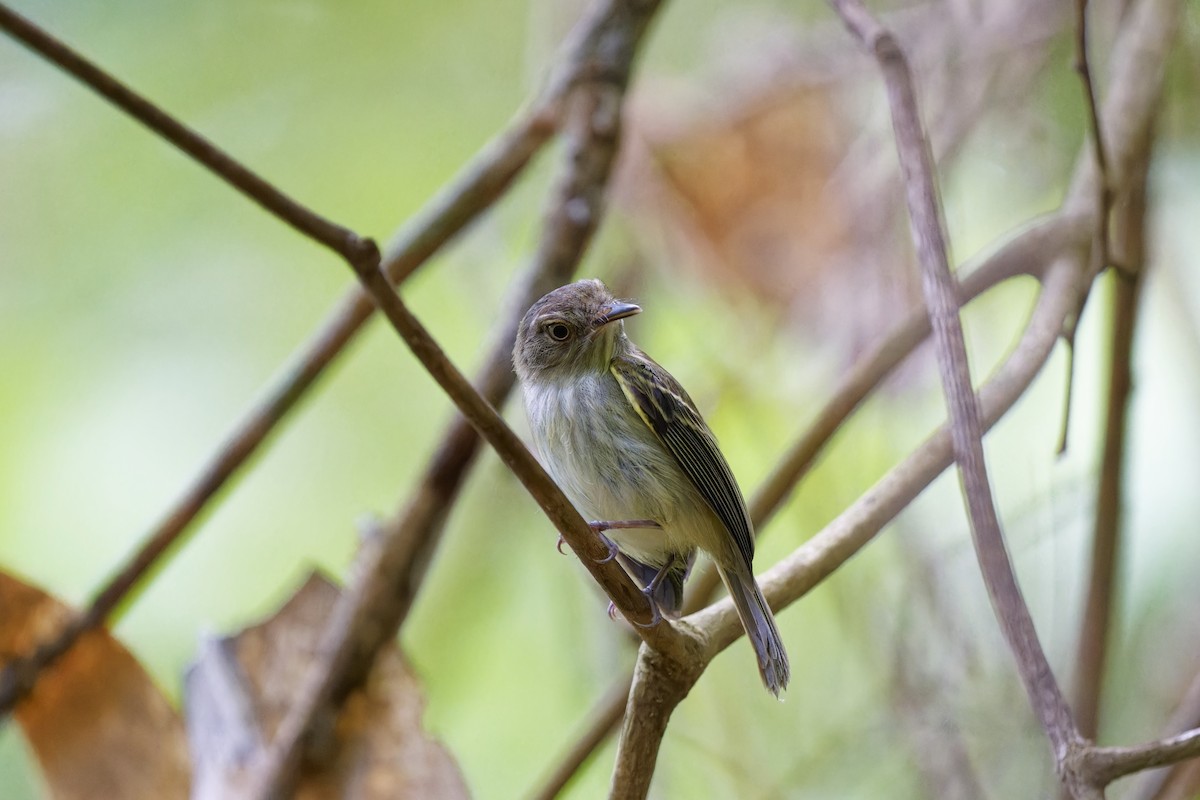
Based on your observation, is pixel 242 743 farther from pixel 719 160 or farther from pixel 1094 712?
pixel 719 160

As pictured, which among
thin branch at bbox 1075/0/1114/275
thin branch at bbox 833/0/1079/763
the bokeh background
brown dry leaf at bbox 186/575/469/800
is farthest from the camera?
the bokeh background

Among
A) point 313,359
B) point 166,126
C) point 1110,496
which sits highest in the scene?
point 166,126

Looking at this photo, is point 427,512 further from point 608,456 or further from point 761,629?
point 761,629

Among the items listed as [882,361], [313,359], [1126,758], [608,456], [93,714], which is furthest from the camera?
[313,359]

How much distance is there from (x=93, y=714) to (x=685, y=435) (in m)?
1.60

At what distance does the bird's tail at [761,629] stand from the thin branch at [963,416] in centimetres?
58

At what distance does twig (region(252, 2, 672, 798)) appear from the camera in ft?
9.27

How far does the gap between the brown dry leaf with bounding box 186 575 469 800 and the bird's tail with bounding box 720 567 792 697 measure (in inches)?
35.4

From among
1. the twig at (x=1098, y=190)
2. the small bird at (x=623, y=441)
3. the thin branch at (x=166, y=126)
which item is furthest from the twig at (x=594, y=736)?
the thin branch at (x=166, y=126)

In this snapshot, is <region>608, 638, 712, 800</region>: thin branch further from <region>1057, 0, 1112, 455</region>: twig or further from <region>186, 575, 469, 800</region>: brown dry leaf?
<region>186, 575, 469, 800</region>: brown dry leaf

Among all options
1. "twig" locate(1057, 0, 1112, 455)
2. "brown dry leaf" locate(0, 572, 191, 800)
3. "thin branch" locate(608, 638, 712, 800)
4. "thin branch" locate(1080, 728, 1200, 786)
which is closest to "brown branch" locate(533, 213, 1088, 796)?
"twig" locate(1057, 0, 1112, 455)

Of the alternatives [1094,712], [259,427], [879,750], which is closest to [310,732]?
[259,427]

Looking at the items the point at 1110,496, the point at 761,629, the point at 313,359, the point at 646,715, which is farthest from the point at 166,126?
the point at 1110,496

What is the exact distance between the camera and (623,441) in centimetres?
238
